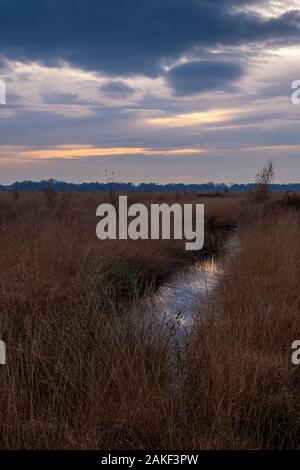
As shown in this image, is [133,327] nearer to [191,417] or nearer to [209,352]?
[209,352]

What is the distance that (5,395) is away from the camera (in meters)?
3.78

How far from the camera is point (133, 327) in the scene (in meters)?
5.17

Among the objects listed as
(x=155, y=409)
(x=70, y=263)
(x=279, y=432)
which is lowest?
(x=279, y=432)

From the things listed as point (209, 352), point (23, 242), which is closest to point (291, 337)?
point (209, 352)

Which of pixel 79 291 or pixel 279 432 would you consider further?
pixel 79 291

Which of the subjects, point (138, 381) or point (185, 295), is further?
point (185, 295)

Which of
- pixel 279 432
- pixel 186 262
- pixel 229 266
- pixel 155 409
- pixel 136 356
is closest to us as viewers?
pixel 155 409

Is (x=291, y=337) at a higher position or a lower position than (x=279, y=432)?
higher

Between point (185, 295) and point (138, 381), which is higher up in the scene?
point (138, 381)

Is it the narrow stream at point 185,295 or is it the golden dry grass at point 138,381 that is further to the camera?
the narrow stream at point 185,295

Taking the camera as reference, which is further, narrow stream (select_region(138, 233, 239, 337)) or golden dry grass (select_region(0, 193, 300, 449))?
narrow stream (select_region(138, 233, 239, 337))

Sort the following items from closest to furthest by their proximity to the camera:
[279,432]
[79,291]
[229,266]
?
[279,432], [79,291], [229,266]

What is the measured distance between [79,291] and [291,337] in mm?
3141

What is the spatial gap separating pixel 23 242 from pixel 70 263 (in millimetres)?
1153
